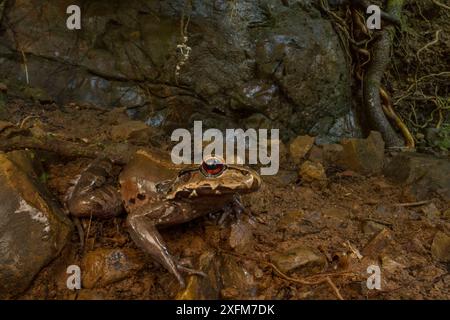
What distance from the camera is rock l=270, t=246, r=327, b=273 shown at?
286cm

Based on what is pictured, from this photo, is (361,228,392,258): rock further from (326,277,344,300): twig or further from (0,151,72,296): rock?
(0,151,72,296): rock

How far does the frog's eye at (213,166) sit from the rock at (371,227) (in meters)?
1.60

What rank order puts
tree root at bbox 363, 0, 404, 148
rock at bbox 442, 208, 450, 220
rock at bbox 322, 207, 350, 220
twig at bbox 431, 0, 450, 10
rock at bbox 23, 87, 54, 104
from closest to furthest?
rock at bbox 322, 207, 350, 220 < rock at bbox 442, 208, 450, 220 < rock at bbox 23, 87, 54, 104 < tree root at bbox 363, 0, 404, 148 < twig at bbox 431, 0, 450, 10

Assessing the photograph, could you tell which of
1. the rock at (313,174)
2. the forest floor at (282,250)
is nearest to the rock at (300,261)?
the forest floor at (282,250)

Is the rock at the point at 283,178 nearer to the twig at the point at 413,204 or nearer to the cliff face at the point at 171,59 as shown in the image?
the cliff face at the point at 171,59

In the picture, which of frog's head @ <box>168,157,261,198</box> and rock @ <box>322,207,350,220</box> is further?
rock @ <box>322,207,350,220</box>

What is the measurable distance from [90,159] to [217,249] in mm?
1695

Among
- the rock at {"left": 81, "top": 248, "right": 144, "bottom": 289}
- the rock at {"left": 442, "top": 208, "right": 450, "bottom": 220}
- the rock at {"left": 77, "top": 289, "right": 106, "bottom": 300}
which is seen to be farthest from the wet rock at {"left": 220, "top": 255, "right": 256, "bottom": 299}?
the rock at {"left": 442, "top": 208, "right": 450, "bottom": 220}

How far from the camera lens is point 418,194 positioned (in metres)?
4.17

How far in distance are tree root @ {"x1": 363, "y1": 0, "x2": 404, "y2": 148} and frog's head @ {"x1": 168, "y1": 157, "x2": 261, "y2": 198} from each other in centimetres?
355

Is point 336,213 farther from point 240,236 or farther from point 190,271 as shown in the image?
point 190,271

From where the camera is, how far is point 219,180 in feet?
9.04

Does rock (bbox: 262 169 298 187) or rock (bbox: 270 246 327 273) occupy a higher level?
rock (bbox: 270 246 327 273)
